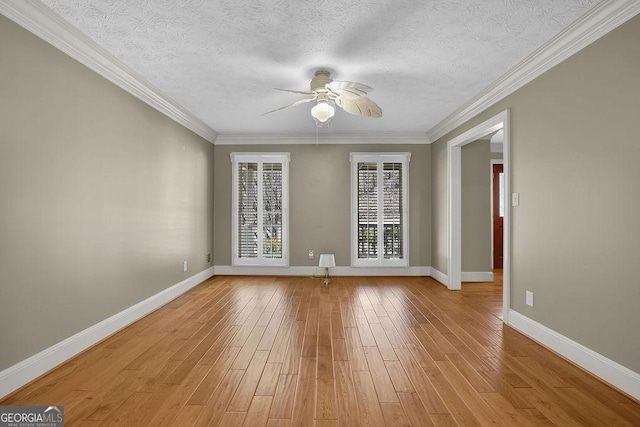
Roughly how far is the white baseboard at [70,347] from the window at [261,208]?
2.01 meters

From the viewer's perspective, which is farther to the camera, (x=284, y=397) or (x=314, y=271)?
(x=314, y=271)

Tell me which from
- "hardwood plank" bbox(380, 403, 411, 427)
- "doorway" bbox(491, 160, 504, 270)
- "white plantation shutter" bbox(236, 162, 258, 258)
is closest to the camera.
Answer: "hardwood plank" bbox(380, 403, 411, 427)

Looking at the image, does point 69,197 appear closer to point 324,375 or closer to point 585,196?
point 324,375

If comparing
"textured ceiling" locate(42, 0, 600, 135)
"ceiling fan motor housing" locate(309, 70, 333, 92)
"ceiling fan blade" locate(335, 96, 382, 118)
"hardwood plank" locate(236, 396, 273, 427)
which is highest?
"textured ceiling" locate(42, 0, 600, 135)

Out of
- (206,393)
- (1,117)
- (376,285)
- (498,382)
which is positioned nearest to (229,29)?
(1,117)

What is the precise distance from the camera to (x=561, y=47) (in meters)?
2.72

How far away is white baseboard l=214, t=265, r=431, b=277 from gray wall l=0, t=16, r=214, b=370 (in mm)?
1918

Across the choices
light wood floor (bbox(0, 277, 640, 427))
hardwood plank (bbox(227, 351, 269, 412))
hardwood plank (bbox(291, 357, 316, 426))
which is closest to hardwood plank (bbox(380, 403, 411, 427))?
light wood floor (bbox(0, 277, 640, 427))

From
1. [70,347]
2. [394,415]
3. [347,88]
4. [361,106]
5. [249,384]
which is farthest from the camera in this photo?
[361,106]

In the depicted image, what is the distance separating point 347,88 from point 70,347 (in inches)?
123

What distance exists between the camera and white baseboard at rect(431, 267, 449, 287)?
533cm

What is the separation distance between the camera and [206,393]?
7.05 feet

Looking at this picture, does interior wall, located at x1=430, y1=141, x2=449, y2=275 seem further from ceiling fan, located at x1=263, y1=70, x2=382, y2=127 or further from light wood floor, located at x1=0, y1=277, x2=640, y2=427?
ceiling fan, located at x1=263, y1=70, x2=382, y2=127

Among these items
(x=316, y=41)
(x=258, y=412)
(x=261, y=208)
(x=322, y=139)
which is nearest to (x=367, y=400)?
(x=258, y=412)
